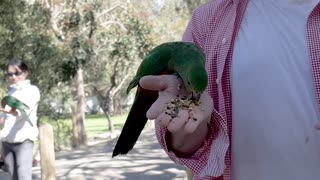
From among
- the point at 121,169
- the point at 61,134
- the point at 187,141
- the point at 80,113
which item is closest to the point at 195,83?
the point at 187,141

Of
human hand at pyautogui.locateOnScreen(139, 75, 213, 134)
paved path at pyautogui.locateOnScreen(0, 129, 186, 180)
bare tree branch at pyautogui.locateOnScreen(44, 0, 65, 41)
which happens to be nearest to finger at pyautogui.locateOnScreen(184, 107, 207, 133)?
human hand at pyautogui.locateOnScreen(139, 75, 213, 134)

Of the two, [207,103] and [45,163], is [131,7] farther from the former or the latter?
[207,103]

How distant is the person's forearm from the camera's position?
1.22 meters

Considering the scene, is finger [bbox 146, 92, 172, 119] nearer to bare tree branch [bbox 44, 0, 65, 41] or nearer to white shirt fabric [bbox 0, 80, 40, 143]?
white shirt fabric [bbox 0, 80, 40, 143]

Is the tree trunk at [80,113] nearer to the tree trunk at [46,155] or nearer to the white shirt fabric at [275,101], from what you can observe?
the tree trunk at [46,155]

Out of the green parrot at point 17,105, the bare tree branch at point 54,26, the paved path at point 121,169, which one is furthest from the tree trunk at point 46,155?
the bare tree branch at point 54,26

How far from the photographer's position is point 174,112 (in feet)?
3.40

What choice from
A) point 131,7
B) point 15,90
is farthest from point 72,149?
point 15,90

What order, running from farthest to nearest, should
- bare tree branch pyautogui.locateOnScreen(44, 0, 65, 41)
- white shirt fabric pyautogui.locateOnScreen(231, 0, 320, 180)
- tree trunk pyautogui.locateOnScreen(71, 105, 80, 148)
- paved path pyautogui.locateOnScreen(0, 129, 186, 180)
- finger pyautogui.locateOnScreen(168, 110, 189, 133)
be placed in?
tree trunk pyautogui.locateOnScreen(71, 105, 80, 148) → bare tree branch pyautogui.locateOnScreen(44, 0, 65, 41) → paved path pyautogui.locateOnScreen(0, 129, 186, 180) → white shirt fabric pyautogui.locateOnScreen(231, 0, 320, 180) → finger pyautogui.locateOnScreen(168, 110, 189, 133)

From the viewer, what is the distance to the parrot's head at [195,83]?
1086 mm

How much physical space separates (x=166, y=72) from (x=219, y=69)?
0.46ft

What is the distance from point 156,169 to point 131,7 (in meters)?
7.77

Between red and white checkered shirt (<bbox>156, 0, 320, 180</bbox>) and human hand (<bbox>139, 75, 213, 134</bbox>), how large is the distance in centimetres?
11

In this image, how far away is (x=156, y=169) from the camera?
8133 mm
